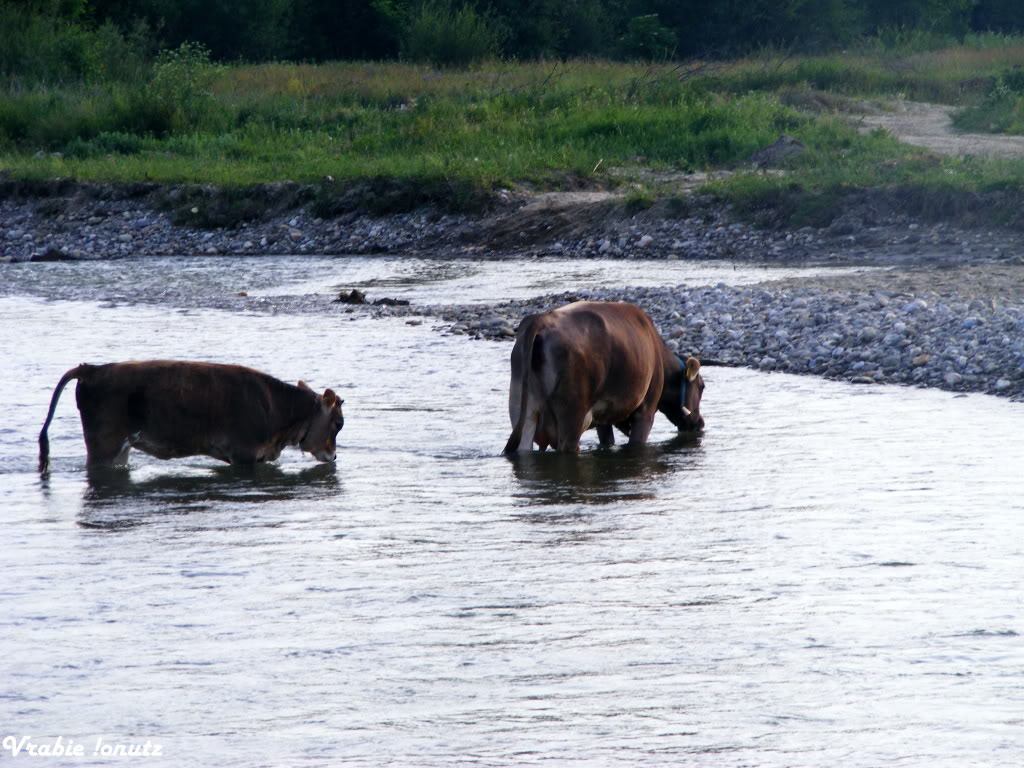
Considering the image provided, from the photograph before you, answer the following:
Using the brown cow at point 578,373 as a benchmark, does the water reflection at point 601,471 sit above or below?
below

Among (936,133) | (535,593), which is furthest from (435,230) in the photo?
(535,593)

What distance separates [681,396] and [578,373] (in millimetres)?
1665

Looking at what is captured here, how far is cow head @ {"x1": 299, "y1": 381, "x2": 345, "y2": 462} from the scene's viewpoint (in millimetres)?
9938

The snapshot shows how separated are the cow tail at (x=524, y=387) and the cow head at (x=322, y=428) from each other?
1156mm

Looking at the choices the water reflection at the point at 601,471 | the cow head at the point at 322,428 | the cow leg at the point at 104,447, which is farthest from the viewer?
the cow head at the point at 322,428

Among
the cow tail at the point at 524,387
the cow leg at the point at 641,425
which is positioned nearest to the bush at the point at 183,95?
the cow leg at the point at 641,425

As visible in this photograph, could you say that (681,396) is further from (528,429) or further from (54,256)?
(54,256)

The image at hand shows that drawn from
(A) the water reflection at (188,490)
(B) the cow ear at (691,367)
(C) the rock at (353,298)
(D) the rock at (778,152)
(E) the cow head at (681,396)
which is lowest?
(C) the rock at (353,298)

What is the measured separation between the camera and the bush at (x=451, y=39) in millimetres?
47406

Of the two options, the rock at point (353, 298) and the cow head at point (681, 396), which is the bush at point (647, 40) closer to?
the rock at point (353, 298)

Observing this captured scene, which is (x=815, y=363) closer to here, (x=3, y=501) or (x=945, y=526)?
(x=945, y=526)

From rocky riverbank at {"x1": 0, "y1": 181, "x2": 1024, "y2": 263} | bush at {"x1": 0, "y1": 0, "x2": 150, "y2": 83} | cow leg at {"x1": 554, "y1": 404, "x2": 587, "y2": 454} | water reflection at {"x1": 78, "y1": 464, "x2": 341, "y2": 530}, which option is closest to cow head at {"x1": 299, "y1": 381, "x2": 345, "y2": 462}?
water reflection at {"x1": 78, "y1": 464, "x2": 341, "y2": 530}

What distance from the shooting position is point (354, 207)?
26.0 m

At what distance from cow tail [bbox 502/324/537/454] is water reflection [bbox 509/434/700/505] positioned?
0.30 ft
